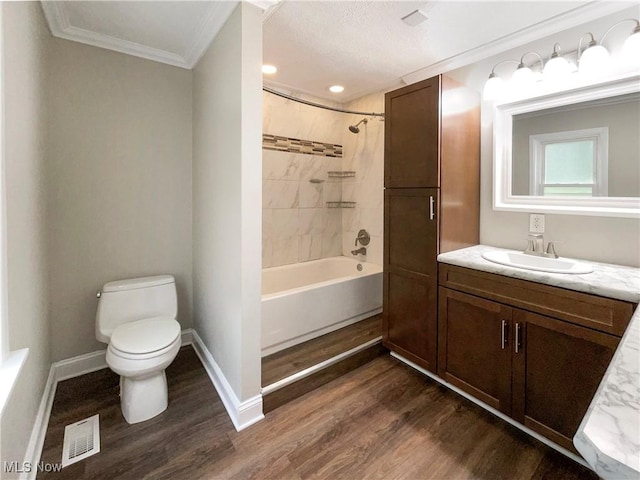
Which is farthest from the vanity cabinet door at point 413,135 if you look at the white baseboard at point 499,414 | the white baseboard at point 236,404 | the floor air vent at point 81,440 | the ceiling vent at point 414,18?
the floor air vent at point 81,440

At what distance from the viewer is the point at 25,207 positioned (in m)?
1.44

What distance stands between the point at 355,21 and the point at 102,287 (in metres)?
2.49

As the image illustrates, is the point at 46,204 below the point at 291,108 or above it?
below

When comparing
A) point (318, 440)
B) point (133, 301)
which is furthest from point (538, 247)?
point (133, 301)

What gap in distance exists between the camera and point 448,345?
202cm

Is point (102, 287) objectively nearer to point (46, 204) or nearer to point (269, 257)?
point (46, 204)

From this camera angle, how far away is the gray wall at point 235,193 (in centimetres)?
162

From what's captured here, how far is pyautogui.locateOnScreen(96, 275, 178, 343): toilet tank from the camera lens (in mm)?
2035

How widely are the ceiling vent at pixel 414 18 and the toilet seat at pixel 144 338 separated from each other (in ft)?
7.90

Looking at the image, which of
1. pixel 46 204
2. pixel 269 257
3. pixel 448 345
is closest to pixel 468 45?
pixel 448 345

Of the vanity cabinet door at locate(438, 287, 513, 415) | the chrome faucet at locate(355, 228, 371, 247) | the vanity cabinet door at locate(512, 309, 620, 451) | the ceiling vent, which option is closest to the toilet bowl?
the vanity cabinet door at locate(438, 287, 513, 415)

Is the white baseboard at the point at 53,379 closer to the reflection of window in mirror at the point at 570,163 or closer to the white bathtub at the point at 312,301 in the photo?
the white bathtub at the point at 312,301

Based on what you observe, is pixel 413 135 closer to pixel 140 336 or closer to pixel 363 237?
pixel 363 237

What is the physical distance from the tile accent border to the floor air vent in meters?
2.49
